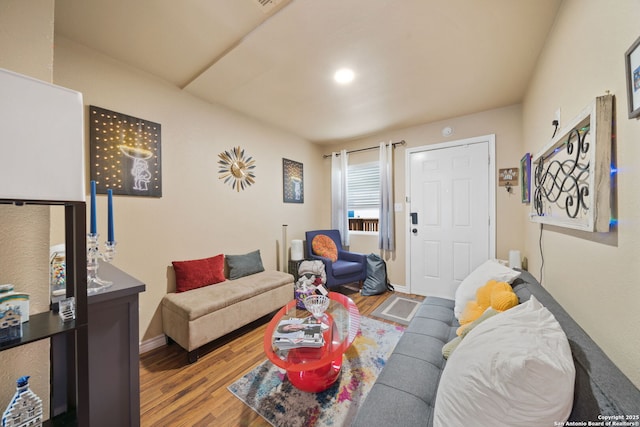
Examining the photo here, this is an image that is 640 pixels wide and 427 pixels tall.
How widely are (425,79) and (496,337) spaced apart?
2231 mm

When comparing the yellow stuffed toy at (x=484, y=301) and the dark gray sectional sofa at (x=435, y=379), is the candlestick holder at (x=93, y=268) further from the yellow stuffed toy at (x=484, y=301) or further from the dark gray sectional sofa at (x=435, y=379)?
the yellow stuffed toy at (x=484, y=301)

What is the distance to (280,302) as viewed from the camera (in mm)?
2598

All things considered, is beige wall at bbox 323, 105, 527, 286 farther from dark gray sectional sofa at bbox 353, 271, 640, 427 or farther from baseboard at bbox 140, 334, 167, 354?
baseboard at bbox 140, 334, 167, 354

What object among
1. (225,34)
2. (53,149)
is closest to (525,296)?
(53,149)

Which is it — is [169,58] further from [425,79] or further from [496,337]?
[496,337]

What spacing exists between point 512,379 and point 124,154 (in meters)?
2.77

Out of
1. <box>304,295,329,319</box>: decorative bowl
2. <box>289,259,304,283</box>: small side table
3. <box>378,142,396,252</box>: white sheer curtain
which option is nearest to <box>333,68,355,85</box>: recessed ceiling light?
<box>378,142,396,252</box>: white sheer curtain

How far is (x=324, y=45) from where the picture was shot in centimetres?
171

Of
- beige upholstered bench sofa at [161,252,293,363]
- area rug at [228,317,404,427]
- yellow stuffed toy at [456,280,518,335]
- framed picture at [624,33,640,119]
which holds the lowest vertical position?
area rug at [228,317,404,427]

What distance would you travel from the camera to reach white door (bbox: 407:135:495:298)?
290cm

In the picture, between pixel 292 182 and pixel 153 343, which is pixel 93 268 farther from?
pixel 292 182

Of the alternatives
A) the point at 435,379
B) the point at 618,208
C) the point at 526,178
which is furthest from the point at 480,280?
the point at 526,178

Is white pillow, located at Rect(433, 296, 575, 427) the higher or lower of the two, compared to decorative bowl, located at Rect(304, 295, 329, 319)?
higher

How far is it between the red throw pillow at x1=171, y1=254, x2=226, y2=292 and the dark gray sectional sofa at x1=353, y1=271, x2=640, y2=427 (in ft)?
6.22
